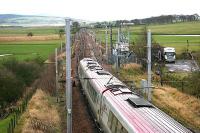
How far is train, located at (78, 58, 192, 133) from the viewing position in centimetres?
1491

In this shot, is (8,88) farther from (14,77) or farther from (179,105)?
(179,105)

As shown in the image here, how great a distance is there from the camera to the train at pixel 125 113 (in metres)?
14.9

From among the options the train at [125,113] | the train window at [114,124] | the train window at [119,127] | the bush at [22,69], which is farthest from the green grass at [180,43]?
the train window at [119,127]

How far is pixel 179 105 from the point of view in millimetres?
34219

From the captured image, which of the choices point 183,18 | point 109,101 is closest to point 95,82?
point 109,101

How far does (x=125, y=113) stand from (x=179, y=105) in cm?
1764

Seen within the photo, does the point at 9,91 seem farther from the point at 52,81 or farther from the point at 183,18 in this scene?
the point at 183,18

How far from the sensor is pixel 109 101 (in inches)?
815

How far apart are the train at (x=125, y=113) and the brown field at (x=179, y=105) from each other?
634 centimetres

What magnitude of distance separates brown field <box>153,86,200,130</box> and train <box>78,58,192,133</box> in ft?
20.8

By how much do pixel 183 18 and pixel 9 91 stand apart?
114670 millimetres

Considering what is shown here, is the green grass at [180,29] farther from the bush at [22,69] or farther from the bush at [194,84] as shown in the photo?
the bush at [194,84]

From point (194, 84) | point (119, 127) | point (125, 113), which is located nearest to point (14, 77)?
point (194, 84)

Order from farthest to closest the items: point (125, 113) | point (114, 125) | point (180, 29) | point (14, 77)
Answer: point (180, 29), point (14, 77), point (114, 125), point (125, 113)
